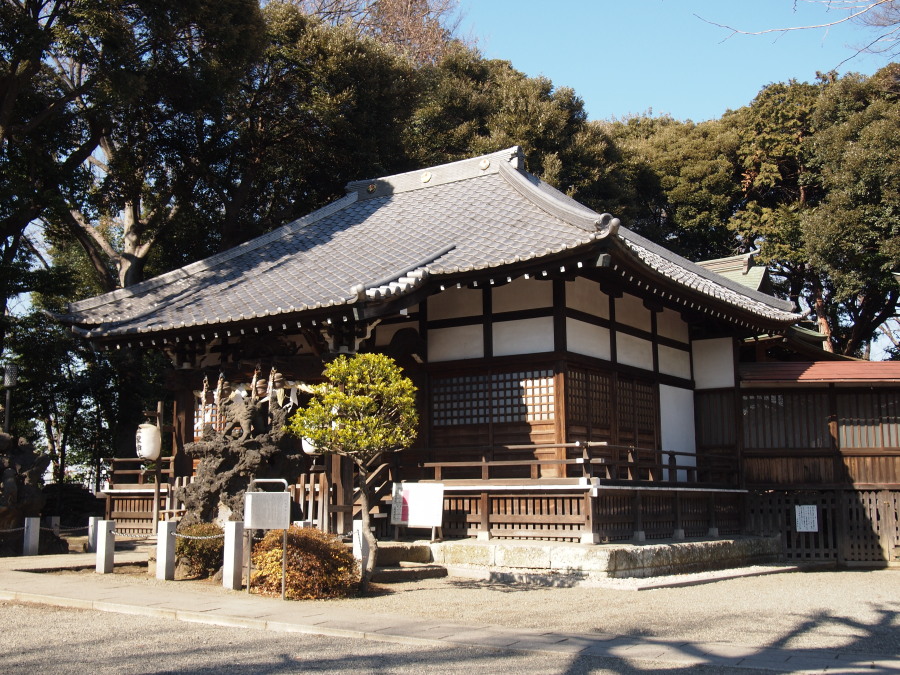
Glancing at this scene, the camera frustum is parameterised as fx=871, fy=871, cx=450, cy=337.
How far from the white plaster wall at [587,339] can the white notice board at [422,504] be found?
3341mm

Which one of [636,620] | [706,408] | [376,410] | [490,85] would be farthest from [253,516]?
[490,85]

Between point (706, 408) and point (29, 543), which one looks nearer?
point (29, 543)

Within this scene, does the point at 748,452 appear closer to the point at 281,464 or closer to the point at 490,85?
the point at 281,464

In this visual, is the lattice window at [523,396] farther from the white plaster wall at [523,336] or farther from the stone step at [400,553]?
the stone step at [400,553]

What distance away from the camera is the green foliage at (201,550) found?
11711 mm

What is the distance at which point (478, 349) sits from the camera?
1484 cm

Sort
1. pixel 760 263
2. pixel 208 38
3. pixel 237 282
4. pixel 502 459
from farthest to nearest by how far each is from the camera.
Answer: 1. pixel 760 263
2. pixel 208 38
3. pixel 237 282
4. pixel 502 459

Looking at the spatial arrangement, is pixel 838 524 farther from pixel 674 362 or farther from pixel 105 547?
pixel 105 547

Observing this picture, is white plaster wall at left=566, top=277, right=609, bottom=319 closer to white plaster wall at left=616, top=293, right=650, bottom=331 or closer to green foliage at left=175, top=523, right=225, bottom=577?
white plaster wall at left=616, top=293, right=650, bottom=331

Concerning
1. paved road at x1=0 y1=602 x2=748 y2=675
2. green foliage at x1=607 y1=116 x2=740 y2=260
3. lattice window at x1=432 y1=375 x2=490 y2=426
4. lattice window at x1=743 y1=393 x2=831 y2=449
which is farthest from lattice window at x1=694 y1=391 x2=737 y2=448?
green foliage at x1=607 y1=116 x2=740 y2=260

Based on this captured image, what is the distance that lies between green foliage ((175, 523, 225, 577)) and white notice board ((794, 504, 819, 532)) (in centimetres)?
1203

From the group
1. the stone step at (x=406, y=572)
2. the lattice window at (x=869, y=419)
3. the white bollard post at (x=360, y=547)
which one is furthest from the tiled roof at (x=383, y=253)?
the stone step at (x=406, y=572)

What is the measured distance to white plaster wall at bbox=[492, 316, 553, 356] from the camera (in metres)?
14.3

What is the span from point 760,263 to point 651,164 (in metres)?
6.52
